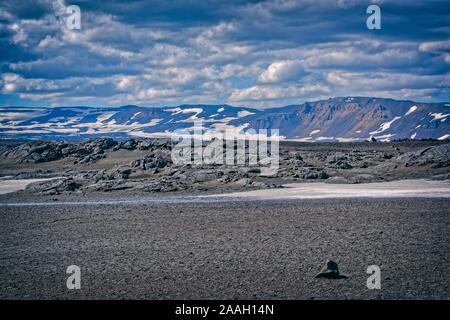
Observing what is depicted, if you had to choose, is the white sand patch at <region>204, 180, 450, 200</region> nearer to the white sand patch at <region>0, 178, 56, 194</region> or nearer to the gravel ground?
the gravel ground

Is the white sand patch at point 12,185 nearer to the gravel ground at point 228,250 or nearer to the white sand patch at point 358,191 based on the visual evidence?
the gravel ground at point 228,250

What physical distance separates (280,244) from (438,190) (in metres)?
20.7

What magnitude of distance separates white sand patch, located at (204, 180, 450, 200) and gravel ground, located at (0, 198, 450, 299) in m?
4.03

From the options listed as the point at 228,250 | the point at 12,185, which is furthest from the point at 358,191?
the point at 12,185

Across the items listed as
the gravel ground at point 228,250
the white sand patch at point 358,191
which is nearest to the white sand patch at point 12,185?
the gravel ground at point 228,250

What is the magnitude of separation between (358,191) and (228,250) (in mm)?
20847

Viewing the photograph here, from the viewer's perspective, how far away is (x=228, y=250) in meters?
19.8

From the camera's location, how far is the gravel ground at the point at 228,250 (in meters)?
14.8

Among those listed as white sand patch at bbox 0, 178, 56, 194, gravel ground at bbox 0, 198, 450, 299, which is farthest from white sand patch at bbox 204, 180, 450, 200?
white sand patch at bbox 0, 178, 56, 194

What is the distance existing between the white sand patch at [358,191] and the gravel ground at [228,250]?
403 centimetres

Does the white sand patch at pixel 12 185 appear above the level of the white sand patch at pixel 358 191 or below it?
below

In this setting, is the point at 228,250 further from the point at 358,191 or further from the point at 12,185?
the point at 12,185

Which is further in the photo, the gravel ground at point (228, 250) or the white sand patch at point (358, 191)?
the white sand patch at point (358, 191)

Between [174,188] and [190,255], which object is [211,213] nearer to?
[190,255]
